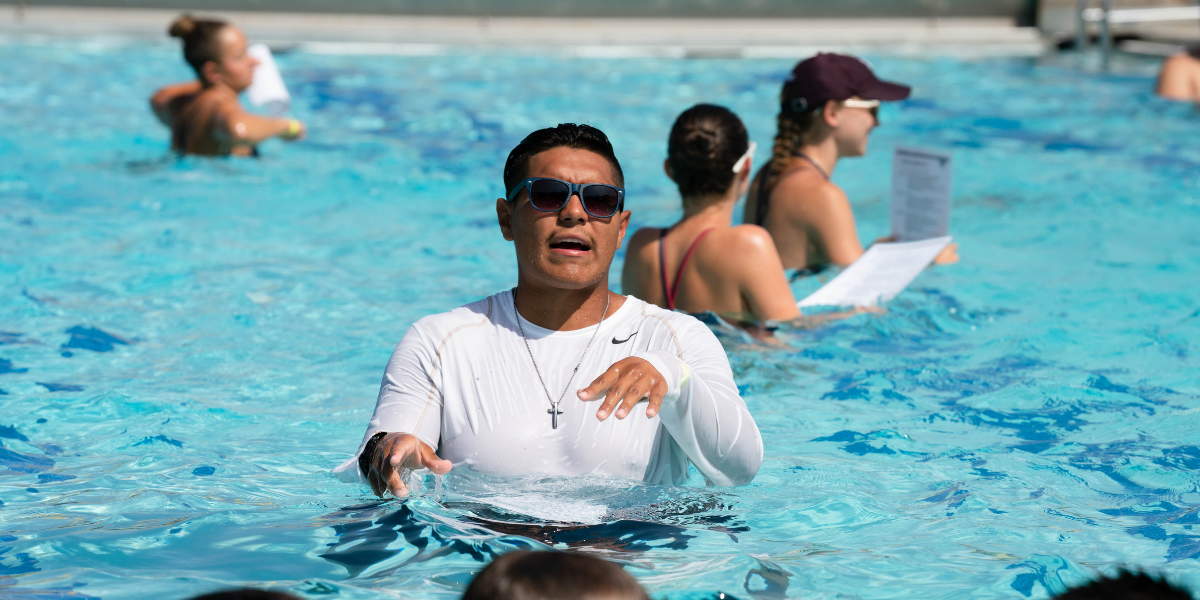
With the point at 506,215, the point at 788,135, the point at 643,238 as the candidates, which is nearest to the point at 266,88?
the point at 788,135

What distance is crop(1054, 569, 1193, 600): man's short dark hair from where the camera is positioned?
5.07ft

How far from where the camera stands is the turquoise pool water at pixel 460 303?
3.15m

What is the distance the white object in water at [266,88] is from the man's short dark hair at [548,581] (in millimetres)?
7806

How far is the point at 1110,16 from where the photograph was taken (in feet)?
46.4

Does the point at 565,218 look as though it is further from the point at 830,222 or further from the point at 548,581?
the point at 830,222

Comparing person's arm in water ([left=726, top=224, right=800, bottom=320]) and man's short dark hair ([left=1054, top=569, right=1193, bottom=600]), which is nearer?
man's short dark hair ([left=1054, top=569, right=1193, bottom=600])

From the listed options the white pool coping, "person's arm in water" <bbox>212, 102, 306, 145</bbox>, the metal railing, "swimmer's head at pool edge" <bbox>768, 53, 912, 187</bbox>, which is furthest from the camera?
the white pool coping

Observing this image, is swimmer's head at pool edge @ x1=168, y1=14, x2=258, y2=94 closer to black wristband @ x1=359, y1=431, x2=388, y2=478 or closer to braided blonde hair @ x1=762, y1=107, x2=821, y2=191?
braided blonde hair @ x1=762, y1=107, x2=821, y2=191

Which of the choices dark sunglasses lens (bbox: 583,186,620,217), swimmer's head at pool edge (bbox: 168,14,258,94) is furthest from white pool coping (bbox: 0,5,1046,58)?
dark sunglasses lens (bbox: 583,186,620,217)

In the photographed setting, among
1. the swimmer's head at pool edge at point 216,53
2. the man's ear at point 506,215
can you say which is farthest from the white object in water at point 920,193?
the swimmer's head at pool edge at point 216,53

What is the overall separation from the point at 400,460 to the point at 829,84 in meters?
3.57

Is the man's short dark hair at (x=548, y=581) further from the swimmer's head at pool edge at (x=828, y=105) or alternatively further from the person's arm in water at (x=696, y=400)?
the swimmer's head at pool edge at (x=828, y=105)

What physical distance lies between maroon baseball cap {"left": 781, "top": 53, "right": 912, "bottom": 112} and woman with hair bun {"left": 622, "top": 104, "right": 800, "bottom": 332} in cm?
91

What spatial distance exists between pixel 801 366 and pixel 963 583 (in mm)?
2066
